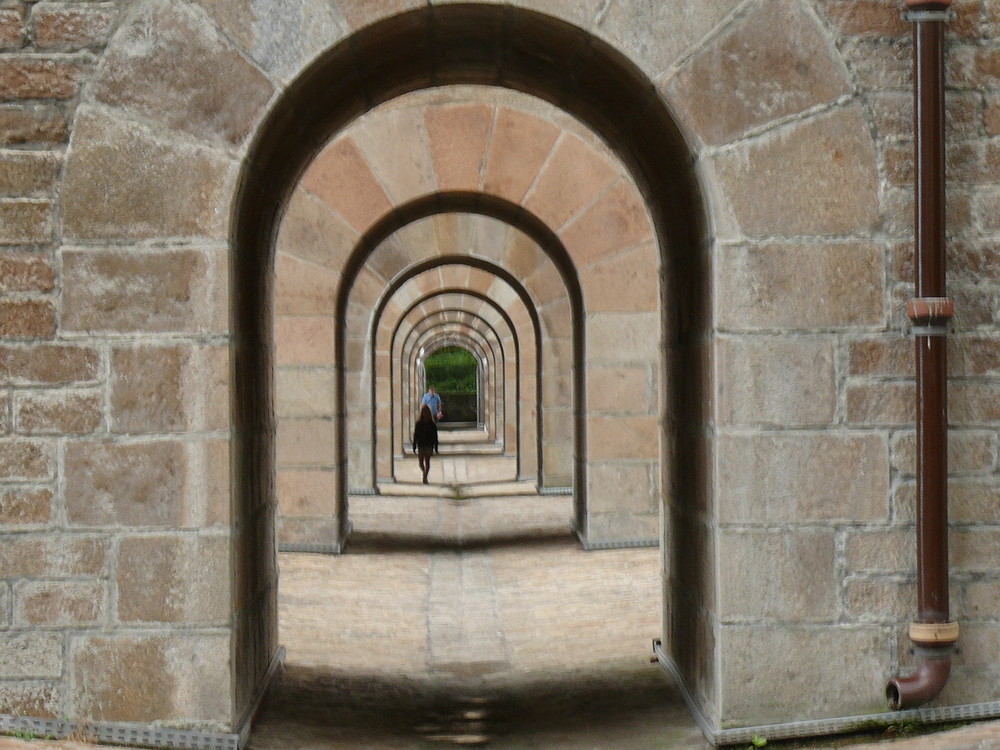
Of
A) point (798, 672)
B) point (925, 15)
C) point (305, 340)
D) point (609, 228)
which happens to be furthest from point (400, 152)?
point (798, 672)

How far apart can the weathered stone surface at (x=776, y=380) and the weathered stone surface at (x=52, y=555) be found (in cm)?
195

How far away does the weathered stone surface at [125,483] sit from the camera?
11.7ft

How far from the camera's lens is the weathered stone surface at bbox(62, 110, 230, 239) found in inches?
140

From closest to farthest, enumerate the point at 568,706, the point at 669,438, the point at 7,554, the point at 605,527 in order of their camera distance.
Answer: the point at 7,554 < the point at 568,706 < the point at 669,438 < the point at 605,527

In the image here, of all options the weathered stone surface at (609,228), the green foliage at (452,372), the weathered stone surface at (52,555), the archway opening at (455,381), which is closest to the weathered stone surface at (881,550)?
the weathered stone surface at (52,555)

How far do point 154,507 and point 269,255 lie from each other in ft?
4.80

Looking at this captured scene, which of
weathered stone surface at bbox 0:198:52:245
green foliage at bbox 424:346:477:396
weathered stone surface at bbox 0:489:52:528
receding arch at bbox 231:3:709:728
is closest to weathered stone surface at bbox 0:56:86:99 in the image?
weathered stone surface at bbox 0:198:52:245

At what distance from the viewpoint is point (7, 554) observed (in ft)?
11.7

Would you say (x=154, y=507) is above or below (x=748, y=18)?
below

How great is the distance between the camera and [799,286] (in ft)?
11.9

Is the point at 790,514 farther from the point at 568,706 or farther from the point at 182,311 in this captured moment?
the point at 182,311

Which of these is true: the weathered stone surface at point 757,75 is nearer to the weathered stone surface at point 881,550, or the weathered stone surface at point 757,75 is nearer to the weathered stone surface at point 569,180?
the weathered stone surface at point 881,550

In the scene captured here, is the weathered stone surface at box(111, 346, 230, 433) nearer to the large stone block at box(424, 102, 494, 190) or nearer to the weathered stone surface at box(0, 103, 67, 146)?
the weathered stone surface at box(0, 103, 67, 146)

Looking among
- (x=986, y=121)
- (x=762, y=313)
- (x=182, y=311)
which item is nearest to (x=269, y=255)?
(x=182, y=311)
